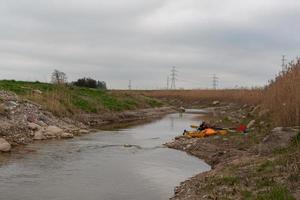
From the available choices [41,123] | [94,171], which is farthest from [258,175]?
[41,123]

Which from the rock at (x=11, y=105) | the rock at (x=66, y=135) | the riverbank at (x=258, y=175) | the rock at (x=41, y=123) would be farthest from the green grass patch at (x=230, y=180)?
the rock at (x=11, y=105)

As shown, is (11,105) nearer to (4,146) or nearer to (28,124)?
(28,124)

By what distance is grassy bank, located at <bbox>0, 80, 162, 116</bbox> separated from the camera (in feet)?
111

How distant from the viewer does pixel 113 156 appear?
19797mm

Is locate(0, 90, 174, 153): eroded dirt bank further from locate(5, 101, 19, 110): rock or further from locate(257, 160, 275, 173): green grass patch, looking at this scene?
locate(257, 160, 275, 173): green grass patch

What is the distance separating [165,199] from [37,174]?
4.97m

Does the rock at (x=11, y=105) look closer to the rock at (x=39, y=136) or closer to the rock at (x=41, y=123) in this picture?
the rock at (x=41, y=123)

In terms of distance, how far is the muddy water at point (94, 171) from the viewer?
42.4 feet

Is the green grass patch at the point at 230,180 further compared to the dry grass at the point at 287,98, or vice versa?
the dry grass at the point at 287,98

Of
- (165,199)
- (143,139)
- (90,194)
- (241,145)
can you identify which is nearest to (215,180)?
(165,199)

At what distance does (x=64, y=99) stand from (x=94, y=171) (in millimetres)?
21790

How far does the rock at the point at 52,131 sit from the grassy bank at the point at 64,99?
572cm

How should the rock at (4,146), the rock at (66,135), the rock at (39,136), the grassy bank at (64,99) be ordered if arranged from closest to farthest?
the rock at (4,146)
the rock at (39,136)
the rock at (66,135)
the grassy bank at (64,99)

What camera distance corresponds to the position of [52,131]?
1031 inches
